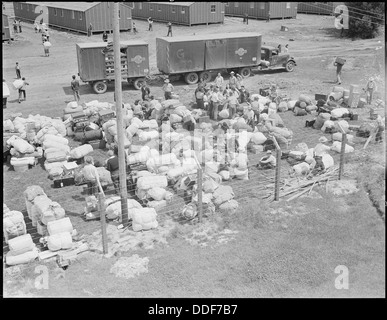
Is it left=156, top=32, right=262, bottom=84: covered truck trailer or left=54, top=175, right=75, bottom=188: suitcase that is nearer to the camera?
left=54, top=175, right=75, bottom=188: suitcase

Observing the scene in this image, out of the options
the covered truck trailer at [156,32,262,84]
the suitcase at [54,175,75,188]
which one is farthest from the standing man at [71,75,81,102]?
the suitcase at [54,175,75,188]

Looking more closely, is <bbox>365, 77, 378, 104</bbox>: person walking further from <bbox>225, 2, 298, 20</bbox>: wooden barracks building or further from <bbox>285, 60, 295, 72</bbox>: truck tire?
<bbox>225, 2, 298, 20</bbox>: wooden barracks building

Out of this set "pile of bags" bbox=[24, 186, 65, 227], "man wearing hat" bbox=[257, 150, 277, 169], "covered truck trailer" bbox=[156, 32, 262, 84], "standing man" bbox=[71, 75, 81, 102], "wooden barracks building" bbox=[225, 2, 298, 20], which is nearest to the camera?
"pile of bags" bbox=[24, 186, 65, 227]

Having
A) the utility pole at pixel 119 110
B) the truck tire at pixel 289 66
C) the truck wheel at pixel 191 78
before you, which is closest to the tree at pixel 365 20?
the truck tire at pixel 289 66

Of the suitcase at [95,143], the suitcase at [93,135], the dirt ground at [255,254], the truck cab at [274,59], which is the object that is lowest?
the dirt ground at [255,254]

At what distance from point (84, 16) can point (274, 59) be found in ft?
56.4

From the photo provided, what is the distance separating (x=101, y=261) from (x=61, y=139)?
6.97 metres

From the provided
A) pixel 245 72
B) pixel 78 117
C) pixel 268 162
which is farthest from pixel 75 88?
pixel 268 162

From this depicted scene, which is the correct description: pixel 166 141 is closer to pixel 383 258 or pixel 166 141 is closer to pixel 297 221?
pixel 297 221

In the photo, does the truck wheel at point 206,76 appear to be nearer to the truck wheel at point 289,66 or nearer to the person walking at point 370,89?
the truck wheel at point 289,66

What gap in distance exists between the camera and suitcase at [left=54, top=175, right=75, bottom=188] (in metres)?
13.4

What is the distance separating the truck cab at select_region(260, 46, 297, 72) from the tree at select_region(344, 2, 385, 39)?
1456 cm

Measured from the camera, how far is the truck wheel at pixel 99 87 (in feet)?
A: 78.2

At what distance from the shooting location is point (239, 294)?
835 centimetres
